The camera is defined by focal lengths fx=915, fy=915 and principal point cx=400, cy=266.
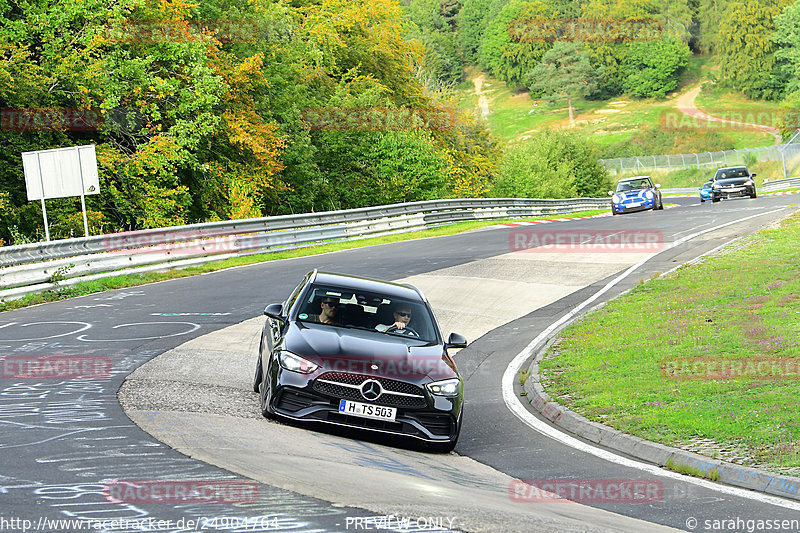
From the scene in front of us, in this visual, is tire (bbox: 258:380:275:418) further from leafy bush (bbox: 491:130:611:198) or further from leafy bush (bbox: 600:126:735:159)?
leafy bush (bbox: 600:126:735:159)

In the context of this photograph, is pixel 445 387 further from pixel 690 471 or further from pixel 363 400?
pixel 690 471

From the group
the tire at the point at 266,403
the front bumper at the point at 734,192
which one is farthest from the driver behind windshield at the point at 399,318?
the front bumper at the point at 734,192

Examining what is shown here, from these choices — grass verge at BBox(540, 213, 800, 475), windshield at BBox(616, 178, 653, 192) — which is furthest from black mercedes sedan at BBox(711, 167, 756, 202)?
grass verge at BBox(540, 213, 800, 475)

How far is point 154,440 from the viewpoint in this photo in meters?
7.35

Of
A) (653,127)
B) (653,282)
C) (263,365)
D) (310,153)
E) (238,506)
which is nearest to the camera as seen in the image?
(238,506)

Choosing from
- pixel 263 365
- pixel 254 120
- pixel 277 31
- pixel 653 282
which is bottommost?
pixel 653 282

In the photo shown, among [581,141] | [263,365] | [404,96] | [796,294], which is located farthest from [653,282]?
[581,141]

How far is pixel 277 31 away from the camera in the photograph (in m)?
43.5

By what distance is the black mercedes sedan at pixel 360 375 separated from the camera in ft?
27.5

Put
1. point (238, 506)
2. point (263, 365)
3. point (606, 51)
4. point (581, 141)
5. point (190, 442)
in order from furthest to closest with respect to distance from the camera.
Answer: point (606, 51), point (581, 141), point (263, 365), point (190, 442), point (238, 506)

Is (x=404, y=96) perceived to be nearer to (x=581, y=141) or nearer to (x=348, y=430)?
(x=581, y=141)

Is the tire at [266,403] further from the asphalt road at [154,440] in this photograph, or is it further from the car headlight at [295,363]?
the asphalt road at [154,440]

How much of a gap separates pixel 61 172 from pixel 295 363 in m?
15.0

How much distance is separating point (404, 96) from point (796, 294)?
47.7 meters
